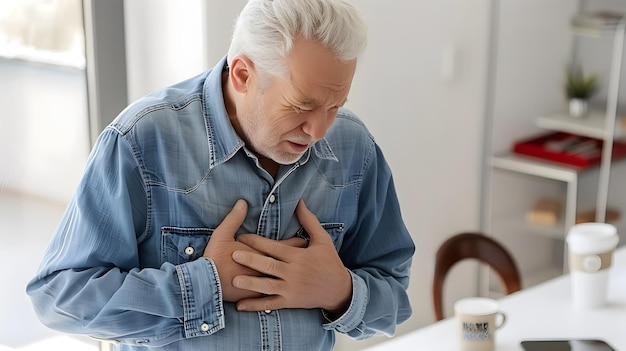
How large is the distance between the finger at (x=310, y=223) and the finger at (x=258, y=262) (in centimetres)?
9

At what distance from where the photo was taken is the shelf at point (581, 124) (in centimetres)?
357

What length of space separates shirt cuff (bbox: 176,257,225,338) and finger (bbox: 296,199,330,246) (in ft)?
0.56

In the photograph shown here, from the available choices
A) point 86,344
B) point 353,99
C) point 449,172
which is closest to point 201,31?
point 353,99

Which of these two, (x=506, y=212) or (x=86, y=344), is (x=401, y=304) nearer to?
(x=86, y=344)

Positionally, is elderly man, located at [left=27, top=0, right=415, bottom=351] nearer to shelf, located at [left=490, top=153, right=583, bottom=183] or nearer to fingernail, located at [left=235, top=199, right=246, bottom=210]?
fingernail, located at [left=235, top=199, right=246, bottom=210]

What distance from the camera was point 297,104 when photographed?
128cm

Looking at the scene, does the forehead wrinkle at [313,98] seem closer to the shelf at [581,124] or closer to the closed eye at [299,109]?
the closed eye at [299,109]

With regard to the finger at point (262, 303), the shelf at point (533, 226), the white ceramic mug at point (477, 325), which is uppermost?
the finger at point (262, 303)

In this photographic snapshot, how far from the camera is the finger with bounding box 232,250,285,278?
133cm

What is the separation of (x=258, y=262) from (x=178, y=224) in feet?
0.42

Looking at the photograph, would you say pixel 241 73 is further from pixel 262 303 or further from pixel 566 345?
pixel 566 345

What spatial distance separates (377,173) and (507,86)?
2202 mm

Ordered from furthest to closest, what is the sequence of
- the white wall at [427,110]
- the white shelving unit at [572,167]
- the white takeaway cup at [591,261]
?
the white shelving unit at [572,167]
the white wall at [427,110]
the white takeaway cup at [591,261]

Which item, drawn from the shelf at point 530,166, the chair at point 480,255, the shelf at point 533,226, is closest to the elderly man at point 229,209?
the chair at point 480,255
